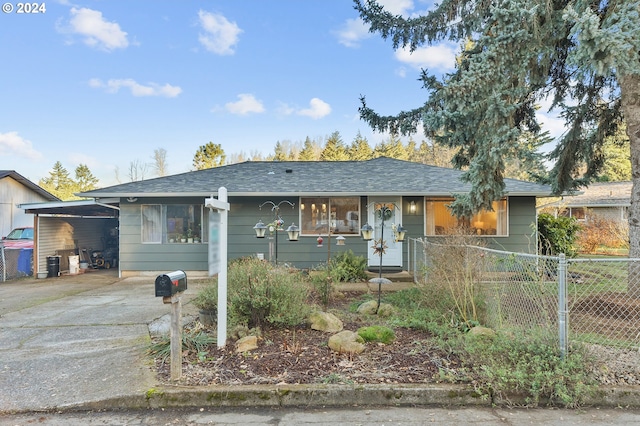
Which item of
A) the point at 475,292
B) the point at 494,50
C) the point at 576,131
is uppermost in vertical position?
the point at 494,50

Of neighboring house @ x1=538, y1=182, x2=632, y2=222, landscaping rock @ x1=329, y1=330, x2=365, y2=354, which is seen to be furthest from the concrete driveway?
neighboring house @ x1=538, y1=182, x2=632, y2=222

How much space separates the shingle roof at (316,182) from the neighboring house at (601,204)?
956cm

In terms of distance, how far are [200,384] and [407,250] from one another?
781 centimetres

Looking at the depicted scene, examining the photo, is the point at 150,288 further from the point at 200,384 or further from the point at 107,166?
the point at 107,166

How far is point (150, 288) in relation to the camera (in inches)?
335

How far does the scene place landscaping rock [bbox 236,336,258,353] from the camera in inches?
147

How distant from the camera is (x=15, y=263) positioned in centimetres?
1098

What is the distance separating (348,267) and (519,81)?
5194 millimetres

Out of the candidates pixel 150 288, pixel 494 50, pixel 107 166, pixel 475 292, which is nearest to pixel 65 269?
pixel 150 288

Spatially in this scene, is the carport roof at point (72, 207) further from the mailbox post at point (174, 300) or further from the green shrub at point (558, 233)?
the green shrub at point (558, 233)

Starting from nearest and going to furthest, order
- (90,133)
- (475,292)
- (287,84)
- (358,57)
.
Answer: (475,292) → (358,57) → (287,84) → (90,133)

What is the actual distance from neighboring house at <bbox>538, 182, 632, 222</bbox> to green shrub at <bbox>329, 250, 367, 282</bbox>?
12954 millimetres

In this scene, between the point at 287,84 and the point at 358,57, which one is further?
the point at 287,84

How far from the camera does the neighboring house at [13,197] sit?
17.7 meters
